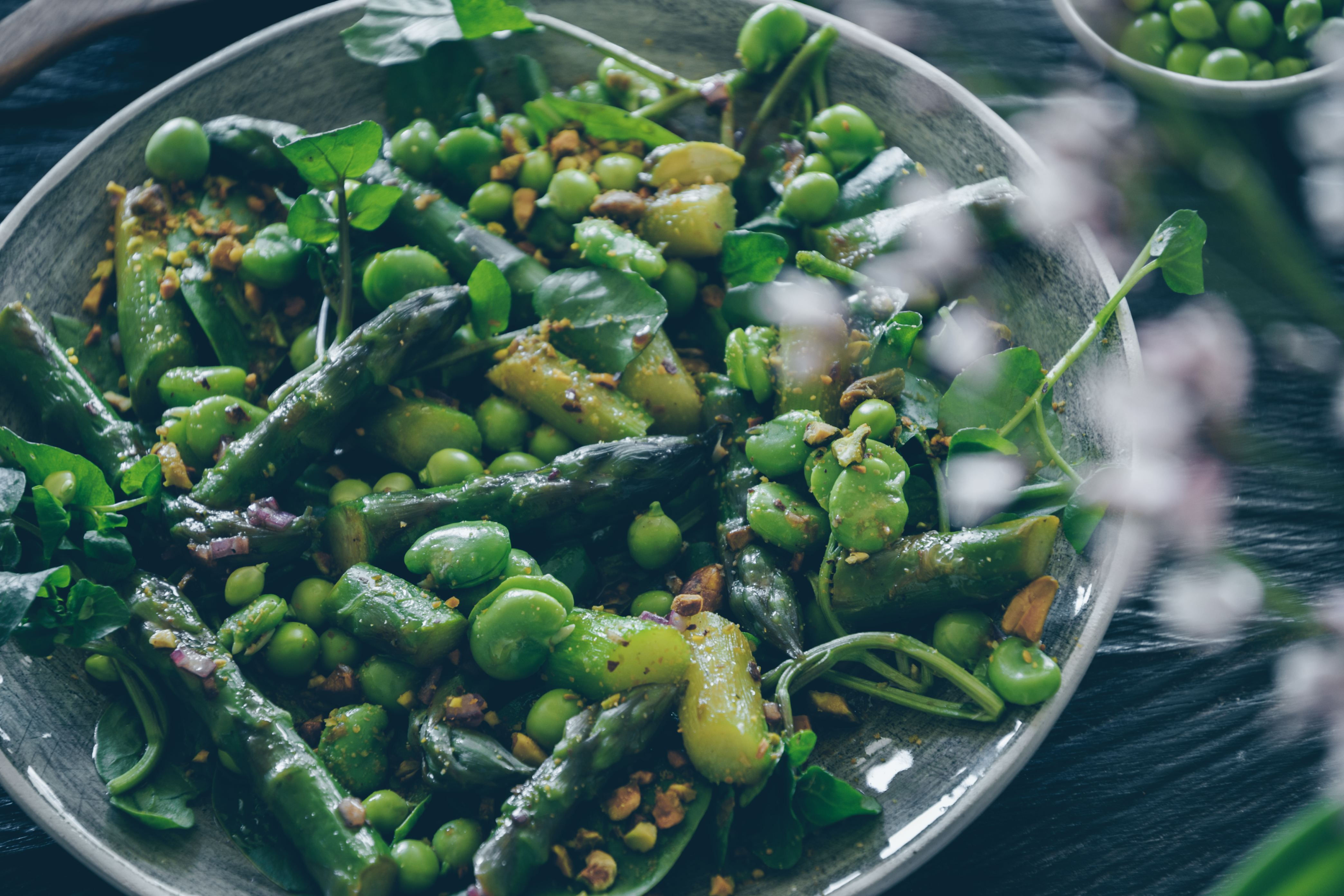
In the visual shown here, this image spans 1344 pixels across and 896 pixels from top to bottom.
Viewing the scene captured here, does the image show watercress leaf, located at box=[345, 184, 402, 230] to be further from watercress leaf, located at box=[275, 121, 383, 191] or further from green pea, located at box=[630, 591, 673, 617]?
green pea, located at box=[630, 591, 673, 617]

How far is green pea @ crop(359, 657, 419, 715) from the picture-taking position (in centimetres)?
216

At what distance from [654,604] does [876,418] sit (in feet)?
2.41

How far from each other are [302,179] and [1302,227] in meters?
3.69

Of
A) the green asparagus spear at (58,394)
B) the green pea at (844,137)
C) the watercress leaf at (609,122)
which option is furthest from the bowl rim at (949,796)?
the watercress leaf at (609,122)

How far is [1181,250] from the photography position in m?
2.43

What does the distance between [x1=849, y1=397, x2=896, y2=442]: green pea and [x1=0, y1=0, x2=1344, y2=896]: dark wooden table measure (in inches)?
45.6

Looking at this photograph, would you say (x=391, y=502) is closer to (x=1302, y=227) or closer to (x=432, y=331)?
(x=432, y=331)

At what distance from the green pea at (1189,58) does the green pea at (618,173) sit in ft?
7.79

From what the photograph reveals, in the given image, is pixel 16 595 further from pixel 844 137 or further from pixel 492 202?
pixel 844 137

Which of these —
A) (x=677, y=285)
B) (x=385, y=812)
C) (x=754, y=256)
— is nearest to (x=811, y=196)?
(x=754, y=256)

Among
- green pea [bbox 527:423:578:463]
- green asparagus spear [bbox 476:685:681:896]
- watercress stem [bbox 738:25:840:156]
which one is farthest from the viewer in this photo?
watercress stem [bbox 738:25:840:156]

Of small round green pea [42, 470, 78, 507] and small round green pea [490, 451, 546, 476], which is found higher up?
small round green pea [42, 470, 78, 507]

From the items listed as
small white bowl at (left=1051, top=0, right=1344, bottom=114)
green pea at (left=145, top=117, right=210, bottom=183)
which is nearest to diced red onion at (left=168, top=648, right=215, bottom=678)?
green pea at (left=145, top=117, right=210, bottom=183)

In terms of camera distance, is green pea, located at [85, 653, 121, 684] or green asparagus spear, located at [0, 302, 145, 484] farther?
green asparagus spear, located at [0, 302, 145, 484]
